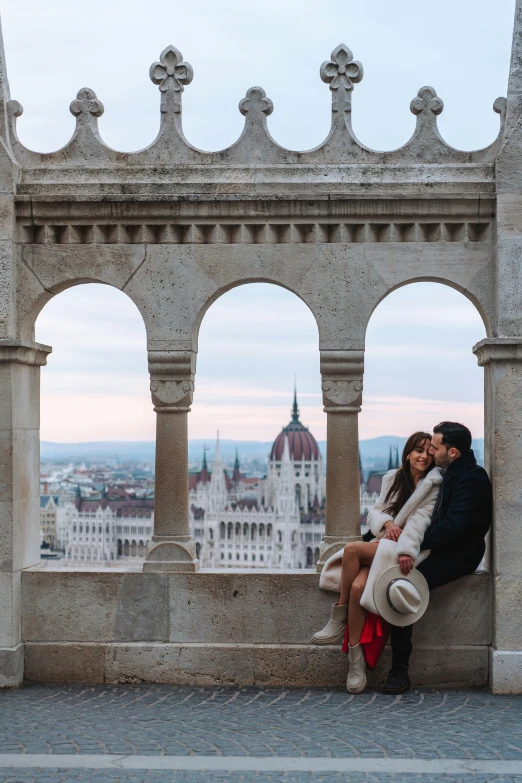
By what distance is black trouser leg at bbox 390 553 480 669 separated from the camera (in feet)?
21.5

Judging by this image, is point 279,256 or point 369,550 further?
point 279,256

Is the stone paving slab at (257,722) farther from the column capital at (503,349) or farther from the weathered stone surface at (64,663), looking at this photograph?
the column capital at (503,349)

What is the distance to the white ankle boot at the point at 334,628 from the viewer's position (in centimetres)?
662

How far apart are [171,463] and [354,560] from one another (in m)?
1.35

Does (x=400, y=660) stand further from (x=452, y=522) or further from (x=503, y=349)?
(x=503, y=349)

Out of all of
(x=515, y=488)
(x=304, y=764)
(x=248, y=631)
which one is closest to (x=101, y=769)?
(x=304, y=764)

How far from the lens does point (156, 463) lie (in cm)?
704

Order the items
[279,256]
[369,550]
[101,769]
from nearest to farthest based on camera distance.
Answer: [101,769]
[369,550]
[279,256]

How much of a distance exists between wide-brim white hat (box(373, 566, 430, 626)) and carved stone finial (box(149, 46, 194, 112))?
129 inches

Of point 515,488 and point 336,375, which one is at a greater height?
point 336,375

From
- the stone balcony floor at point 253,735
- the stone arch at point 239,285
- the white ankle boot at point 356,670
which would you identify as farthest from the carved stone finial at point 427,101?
the stone balcony floor at point 253,735

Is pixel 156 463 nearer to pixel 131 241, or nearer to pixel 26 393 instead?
pixel 26 393

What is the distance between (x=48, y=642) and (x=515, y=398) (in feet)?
10.9

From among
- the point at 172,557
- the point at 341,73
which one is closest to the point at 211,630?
the point at 172,557
